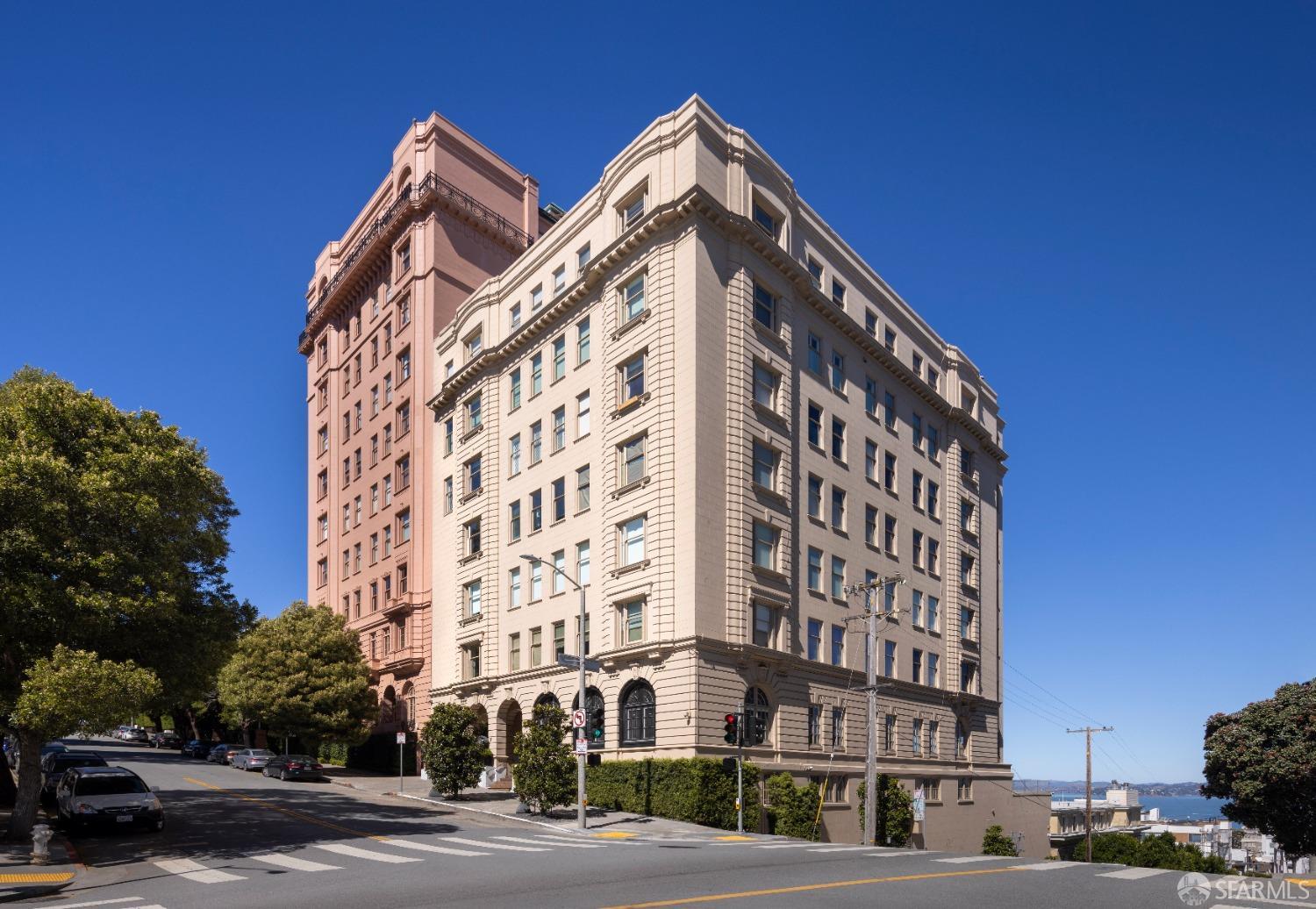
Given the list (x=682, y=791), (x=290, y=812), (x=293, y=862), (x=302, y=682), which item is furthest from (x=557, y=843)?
(x=302, y=682)

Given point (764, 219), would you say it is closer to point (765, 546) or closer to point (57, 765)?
point (765, 546)

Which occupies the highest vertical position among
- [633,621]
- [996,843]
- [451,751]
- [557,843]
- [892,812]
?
[633,621]

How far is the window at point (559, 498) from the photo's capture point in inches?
1767

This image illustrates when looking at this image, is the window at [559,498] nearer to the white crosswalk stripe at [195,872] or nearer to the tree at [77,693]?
the tree at [77,693]

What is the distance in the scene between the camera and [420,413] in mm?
59656

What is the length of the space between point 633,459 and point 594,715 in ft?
36.6

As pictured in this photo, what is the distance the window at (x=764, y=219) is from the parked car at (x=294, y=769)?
33118mm

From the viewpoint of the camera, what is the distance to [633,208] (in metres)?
43.2

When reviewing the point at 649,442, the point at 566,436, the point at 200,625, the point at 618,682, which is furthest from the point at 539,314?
the point at 200,625

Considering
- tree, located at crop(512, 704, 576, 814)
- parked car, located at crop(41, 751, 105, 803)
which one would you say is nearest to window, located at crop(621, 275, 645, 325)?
tree, located at crop(512, 704, 576, 814)

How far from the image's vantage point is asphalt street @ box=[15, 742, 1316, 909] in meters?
15.5

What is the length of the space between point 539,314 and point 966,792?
33976 millimetres

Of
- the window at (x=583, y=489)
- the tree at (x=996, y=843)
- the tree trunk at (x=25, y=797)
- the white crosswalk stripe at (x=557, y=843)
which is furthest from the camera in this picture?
the tree at (x=996, y=843)

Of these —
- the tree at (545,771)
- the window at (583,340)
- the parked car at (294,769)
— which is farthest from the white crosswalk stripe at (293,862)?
the parked car at (294,769)
